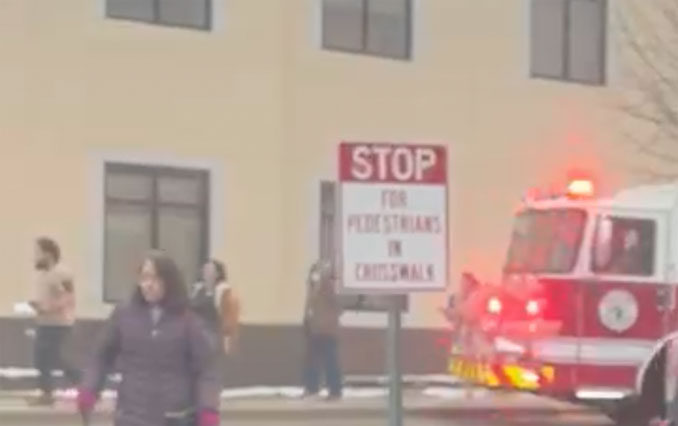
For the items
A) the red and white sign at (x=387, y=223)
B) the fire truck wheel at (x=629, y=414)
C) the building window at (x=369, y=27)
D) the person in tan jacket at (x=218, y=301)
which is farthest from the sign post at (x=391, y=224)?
the building window at (x=369, y=27)

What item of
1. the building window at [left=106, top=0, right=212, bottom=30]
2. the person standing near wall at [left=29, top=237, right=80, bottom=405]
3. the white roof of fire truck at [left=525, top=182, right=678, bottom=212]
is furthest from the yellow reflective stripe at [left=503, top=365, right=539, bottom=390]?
the building window at [left=106, top=0, right=212, bottom=30]

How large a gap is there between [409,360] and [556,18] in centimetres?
576

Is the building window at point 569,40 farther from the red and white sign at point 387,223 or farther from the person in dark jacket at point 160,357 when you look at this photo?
the red and white sign at point 387,223

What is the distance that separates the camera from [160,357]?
930 centimetres

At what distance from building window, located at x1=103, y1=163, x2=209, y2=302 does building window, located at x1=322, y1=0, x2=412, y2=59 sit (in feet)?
9.51

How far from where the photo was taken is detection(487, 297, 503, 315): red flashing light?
17984mm

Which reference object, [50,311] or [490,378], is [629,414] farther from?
[50,311]

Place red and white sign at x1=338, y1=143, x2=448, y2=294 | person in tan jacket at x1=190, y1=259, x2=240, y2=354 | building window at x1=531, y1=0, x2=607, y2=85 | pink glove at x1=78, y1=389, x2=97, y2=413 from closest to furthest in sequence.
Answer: red and white sign at x1=338, y1=143, x2=448, y2=294, pink glove at x1=78, y1=389, x2=97, y2=413, person in tan jacket at x1=190, y1=259, x2=240, y2=354, building window at x1=531, y1=0, x2=607, y2=85

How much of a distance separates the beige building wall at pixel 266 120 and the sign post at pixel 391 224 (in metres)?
14.0

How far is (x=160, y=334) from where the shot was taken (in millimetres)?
9305

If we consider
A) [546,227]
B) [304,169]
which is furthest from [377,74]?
[546,227]

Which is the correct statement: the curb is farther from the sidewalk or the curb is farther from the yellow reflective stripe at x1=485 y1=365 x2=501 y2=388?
the yellow reflective stripe at x1=485 y1=365 x2=501 y2=388

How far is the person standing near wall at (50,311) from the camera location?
19375mm

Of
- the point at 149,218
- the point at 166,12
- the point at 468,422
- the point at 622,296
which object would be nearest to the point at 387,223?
the point at 622,296
